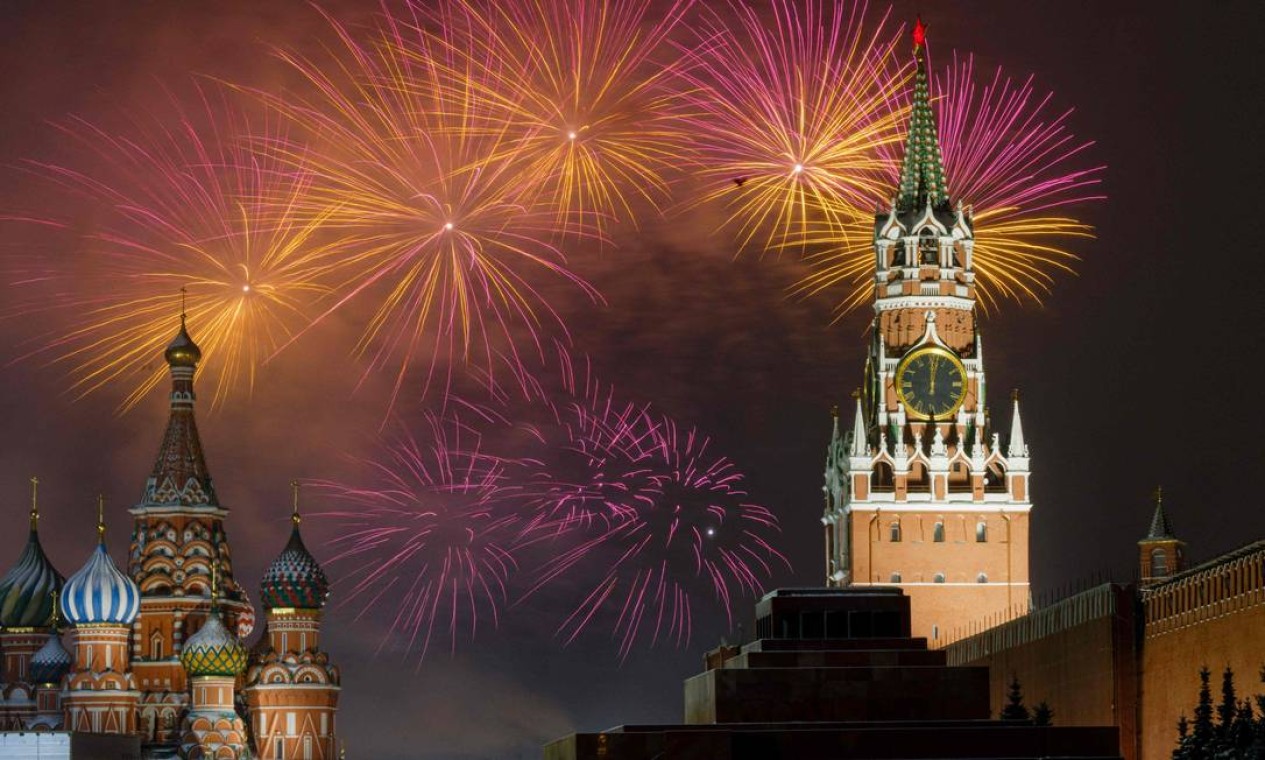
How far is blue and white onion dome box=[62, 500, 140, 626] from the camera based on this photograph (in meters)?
137

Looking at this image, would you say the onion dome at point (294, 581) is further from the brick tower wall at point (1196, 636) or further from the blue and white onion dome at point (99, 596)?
the brick tower wall at point (1196, 636)

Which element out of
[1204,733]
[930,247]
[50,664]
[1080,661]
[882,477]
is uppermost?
[930,247]

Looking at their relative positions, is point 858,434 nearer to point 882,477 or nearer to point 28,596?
point 882,477

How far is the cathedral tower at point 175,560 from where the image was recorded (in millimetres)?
140000

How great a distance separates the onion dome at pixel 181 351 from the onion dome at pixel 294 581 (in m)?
9.73

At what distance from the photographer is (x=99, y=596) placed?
137125 millimetres

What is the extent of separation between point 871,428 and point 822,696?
64.7m

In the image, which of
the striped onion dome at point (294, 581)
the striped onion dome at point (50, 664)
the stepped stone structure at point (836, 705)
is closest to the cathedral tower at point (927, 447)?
the striped onion dome at point (294, 581)

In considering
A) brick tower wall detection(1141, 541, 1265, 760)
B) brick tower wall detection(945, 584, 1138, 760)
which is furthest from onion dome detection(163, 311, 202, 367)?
brick tower wall detection(1141, 541, 1265, 760)

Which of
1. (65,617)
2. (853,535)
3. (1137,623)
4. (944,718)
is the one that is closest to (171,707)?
(65,617)

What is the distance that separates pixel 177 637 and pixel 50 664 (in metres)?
6.51

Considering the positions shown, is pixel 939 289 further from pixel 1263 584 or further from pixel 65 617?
pixel 1263 584

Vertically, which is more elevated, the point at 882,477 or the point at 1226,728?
the point at 882,477

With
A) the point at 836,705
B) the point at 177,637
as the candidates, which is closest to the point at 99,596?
the point at 177,637
